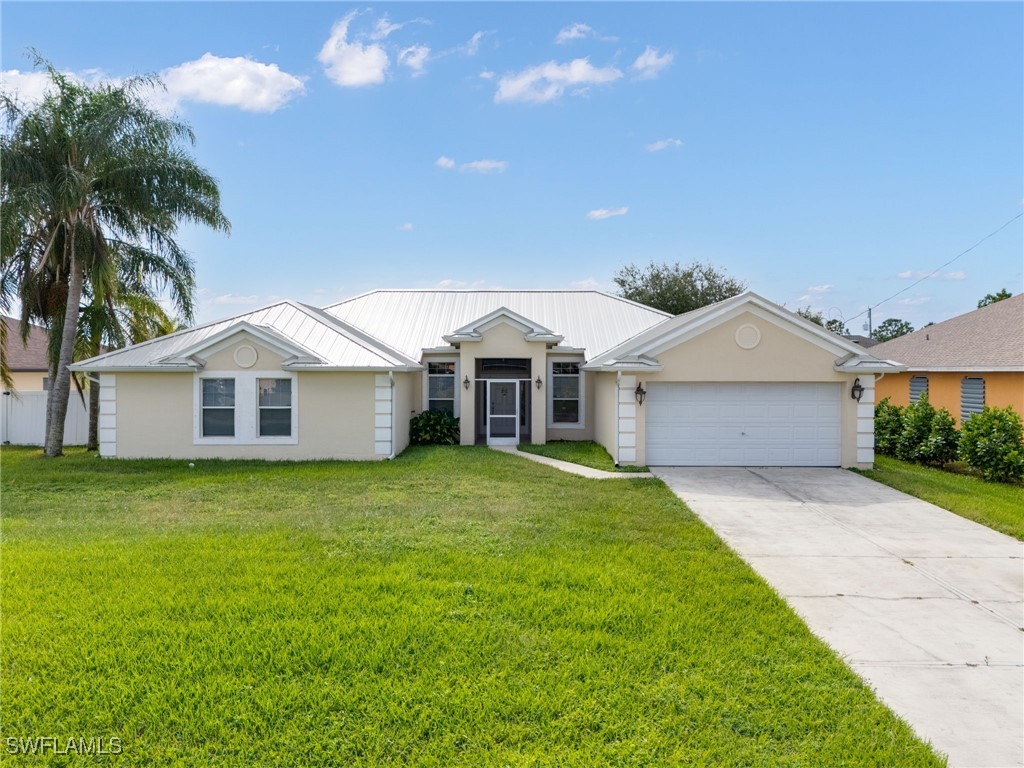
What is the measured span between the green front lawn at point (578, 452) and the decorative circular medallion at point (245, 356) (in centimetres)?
739

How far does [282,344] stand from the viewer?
14023mm

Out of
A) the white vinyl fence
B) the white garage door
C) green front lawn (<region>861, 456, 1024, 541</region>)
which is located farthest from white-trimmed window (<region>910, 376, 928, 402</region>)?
the white vinyl fence

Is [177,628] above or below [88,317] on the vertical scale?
below

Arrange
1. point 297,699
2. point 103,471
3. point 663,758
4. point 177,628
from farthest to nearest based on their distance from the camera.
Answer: point 103,471
point 177,628
point 297,699
point 663,758

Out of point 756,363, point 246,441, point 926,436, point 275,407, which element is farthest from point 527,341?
point 926,436

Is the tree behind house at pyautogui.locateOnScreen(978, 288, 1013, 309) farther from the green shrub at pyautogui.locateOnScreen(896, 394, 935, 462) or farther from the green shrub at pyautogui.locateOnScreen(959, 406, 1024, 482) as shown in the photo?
the green shrub at pyautogui.locateOnScreen(959, 406, 1024, 482)

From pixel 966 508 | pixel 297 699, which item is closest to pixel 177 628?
pixel 297 699

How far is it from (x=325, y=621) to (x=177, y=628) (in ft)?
3.98

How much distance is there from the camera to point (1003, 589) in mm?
6262

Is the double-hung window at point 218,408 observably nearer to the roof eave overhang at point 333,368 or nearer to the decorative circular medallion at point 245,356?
the decorative circular medallion at point 245,356

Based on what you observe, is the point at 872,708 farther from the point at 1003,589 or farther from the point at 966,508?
the point at 966,508

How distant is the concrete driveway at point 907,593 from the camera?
158 inches

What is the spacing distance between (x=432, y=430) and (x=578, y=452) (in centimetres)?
448

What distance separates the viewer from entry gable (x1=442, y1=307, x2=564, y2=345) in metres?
16.6
